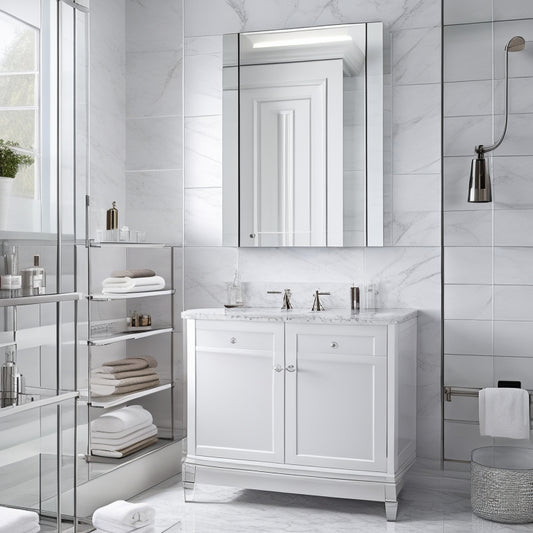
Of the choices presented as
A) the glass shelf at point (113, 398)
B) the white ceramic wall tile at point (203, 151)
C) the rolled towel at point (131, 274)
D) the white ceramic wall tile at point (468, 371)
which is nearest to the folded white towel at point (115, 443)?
→ the glass shelf at point (113, 398)

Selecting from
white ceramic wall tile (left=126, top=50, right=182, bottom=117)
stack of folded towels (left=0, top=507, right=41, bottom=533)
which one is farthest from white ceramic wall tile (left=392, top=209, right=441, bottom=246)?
stack of folded towels (left=0, top=507, right=41, bottom=533)

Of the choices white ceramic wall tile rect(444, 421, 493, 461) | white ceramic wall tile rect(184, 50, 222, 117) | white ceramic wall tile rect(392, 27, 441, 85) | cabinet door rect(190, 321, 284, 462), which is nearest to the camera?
white ceramic wall tile rect(444, 421, 493, 461)

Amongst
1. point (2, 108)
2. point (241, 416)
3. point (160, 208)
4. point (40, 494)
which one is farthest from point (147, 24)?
point (40, 494)

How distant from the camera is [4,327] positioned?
241cm

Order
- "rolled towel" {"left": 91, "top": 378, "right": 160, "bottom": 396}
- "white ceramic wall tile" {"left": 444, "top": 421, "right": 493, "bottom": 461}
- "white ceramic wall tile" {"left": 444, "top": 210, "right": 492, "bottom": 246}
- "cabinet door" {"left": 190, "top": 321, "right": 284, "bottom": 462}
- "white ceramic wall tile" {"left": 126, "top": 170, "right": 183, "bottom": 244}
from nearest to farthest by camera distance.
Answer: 1. "white ceramic wall tile" {"left": 444, "top": 210, "right": 492, "bottom": 246}
2. "white ceramic wall tile" {"left": 444, "top": 421, "right": 493, "bottom": 461}
3. "cabinet door" {"left": 190, "top": 321, "right": 284, "bottom": 462}
4. "rolled towel" {"left": 91, "top": 378, "right": 160, "bottom": 396}
5. "white ceramic wall tile" {"left": 126, "top": 170, "right": 183, "bottom": 244}

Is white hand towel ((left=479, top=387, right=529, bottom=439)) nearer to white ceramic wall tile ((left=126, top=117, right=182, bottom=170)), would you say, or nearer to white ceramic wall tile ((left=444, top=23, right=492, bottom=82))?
white ceramic wall tile ((left=444, top=23, right=492, bottom=82))

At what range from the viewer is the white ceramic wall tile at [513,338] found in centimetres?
298

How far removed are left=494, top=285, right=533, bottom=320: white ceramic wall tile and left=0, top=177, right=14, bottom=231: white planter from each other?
186 cm

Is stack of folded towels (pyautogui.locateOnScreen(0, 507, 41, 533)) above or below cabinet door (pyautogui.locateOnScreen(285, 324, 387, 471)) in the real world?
below

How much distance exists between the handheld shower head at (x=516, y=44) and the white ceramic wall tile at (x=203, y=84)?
62.8 inches

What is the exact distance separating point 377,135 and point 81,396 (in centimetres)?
186

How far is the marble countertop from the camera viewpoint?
3.24 metres

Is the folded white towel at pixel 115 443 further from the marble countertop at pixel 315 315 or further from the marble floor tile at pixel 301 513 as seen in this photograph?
the marble countertop at pixel 315 315

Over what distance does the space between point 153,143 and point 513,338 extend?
7.18 ft
